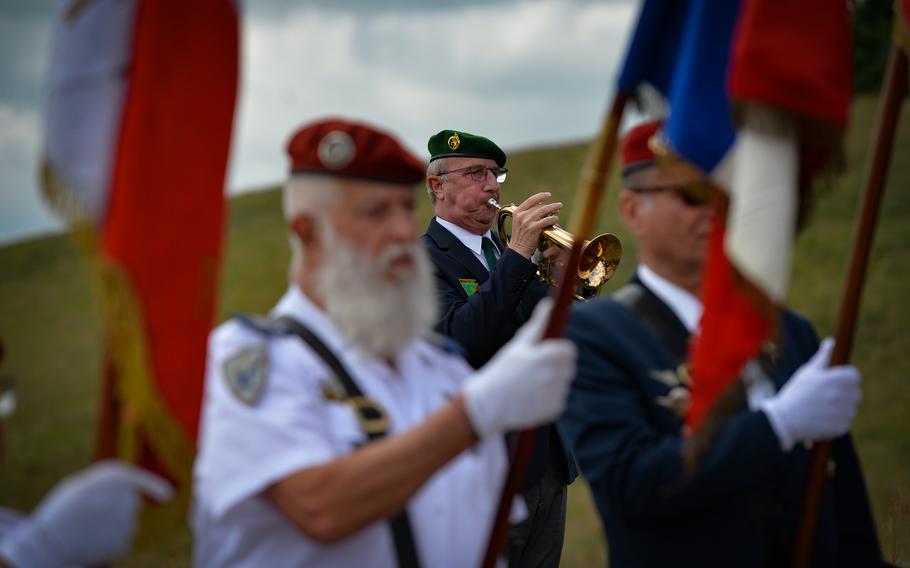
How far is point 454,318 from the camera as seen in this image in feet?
16.0

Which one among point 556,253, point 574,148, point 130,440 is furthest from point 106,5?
point 574,148

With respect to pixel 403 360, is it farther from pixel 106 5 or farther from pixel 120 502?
pixel 106 5

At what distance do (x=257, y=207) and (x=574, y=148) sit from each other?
12.2 metres

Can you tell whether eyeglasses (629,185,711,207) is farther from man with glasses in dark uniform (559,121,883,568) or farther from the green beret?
the green beret

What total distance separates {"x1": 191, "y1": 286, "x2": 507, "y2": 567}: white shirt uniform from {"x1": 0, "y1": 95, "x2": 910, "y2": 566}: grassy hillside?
20 cm

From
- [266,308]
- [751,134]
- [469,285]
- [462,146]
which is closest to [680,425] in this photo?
[751,134]

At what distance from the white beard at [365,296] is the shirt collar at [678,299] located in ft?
2.98

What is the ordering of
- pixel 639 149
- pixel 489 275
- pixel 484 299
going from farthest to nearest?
pixel 489 275 < pixel 484 299 < pixel 639 149

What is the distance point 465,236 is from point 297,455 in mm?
3073

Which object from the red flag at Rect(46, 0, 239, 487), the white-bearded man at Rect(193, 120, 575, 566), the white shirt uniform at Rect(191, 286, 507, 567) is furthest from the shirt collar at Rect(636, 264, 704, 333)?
the red flag at Rect(46, 0, 239, 487)

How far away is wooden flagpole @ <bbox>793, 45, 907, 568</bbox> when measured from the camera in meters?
3.03

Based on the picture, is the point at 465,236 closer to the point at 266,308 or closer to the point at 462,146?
the point at 462,146

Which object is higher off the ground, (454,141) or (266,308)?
(454,141)

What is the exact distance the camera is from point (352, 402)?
2.67 meters
